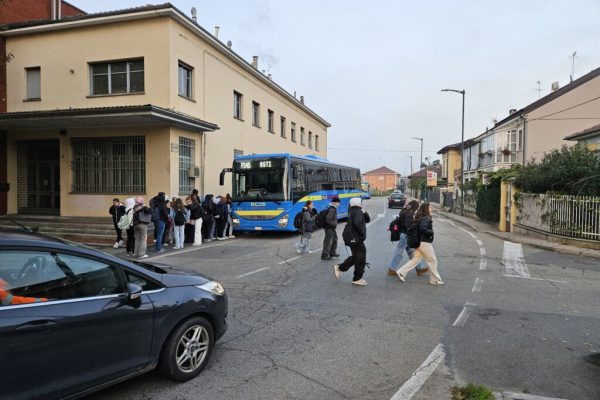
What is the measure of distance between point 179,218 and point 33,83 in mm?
10769

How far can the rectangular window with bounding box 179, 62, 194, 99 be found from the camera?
55.2ft

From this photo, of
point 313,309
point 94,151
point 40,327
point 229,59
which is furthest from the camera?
point 229,59

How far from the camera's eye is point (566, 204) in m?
13.9

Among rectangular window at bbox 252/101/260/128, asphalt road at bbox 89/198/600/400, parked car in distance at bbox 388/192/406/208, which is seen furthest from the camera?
parked car in distance at bbox 388/192/406/208

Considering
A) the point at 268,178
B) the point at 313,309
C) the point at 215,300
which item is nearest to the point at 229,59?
the point at 268,178

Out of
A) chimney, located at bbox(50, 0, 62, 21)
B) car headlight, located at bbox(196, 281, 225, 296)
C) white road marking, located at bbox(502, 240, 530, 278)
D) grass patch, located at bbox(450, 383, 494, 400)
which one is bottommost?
white road marking, located at bbox(502, 240, 530, 278)

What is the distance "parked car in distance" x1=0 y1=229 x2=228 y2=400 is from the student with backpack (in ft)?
21.0

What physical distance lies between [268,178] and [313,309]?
9584 millimetres

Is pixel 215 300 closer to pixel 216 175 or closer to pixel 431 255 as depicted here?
pixel 431 255

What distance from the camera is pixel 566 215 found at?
548 inches

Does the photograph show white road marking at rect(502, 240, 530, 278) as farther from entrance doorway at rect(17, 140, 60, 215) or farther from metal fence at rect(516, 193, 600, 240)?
entrance doorway at rect(17, 140, 60, 215)

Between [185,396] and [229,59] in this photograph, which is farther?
[229,59]

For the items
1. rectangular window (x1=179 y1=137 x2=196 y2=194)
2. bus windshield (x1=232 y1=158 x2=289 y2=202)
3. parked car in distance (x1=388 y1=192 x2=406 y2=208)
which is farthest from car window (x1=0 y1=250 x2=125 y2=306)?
parked car in distance (x1=388 y1=192 x2=406 y2=208)

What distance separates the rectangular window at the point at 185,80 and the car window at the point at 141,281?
1399 cm
